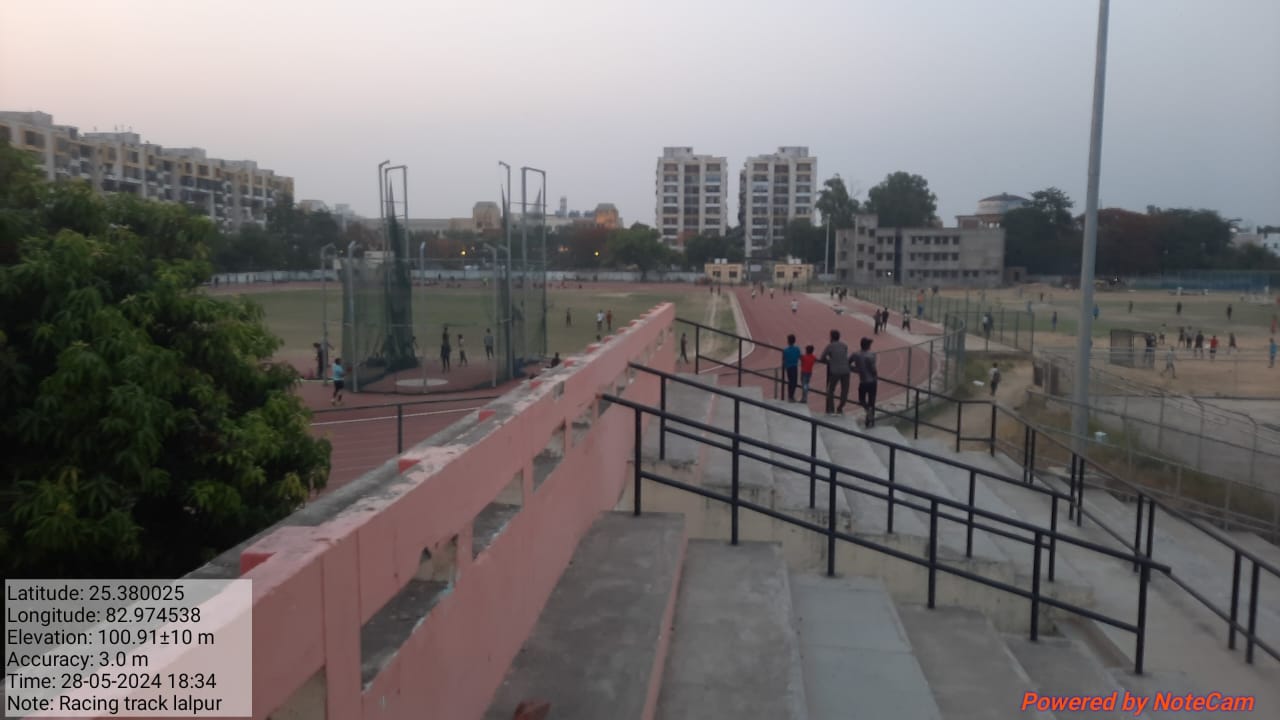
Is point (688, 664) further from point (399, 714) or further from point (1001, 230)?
point (1001, 230)

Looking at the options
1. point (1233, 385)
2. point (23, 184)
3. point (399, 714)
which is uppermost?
point (23, 184)

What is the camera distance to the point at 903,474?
10008 mm

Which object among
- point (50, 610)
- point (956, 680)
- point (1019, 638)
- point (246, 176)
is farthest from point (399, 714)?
point (246, 176)

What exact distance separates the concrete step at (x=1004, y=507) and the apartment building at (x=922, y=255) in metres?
102

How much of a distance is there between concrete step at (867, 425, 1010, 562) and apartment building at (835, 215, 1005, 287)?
4025 inches

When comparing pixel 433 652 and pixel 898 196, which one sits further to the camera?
pixel 898 196

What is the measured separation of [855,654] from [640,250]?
112 m

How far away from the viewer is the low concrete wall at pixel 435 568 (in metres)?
2.24

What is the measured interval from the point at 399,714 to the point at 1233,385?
108 ft

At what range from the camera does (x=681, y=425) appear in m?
9.74


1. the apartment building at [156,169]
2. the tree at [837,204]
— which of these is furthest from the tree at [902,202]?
the apartment building at [156,169]

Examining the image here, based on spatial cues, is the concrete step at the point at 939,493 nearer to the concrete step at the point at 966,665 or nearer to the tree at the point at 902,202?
the concrete step at the point at 966,665

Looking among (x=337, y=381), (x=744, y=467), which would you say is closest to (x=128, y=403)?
(x=744, y=467)

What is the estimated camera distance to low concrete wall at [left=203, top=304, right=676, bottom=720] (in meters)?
2.24
